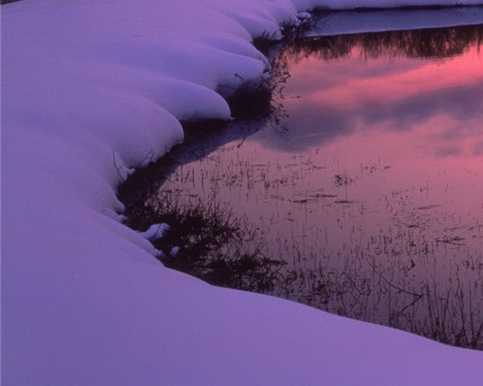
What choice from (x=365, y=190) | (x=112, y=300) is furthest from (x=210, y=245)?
(x=112, y=300)

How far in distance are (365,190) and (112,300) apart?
15.2 ft

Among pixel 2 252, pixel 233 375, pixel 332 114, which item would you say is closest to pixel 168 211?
pixel 2 252

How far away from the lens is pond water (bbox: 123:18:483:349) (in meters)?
5.11

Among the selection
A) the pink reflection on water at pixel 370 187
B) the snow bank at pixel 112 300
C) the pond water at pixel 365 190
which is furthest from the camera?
the pink reflection on water at pixel 370 187

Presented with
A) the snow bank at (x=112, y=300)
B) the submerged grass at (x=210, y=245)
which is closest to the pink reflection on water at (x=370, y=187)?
the submerged grass at (x=210, y=245)

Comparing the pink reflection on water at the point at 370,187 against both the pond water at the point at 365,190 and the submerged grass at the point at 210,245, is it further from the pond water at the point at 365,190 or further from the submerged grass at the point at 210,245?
the submerged grass at the point at 210,245

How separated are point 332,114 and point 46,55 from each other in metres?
4.00

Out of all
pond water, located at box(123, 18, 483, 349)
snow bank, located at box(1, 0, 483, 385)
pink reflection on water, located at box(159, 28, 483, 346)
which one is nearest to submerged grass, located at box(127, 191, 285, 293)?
pond water, located at box(123, 18, 483, 349)

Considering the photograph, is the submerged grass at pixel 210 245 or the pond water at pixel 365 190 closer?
the pond water at pixel 365 190

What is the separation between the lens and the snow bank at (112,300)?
2484 mm

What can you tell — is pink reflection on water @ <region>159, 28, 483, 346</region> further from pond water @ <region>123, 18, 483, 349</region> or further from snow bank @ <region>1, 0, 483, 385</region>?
snow bank @ <region>1, 0, 483, 385</region>

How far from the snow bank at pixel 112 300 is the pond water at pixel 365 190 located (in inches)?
36.9

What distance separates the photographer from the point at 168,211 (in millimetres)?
6395

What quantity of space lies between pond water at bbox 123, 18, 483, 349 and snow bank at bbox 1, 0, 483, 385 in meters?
0.94
